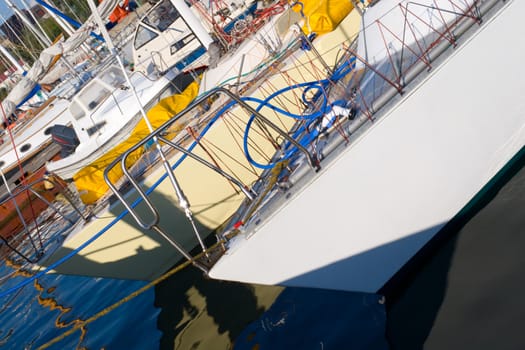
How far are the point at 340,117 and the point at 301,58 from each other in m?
2.87

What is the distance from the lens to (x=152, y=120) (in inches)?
257

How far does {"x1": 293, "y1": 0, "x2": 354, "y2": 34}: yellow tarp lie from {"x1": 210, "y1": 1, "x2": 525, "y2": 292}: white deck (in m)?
3.47

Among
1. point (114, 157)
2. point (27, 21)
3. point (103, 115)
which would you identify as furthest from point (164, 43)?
point (27, 21)

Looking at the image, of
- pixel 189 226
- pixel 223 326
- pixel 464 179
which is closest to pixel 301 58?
pixel 189 226

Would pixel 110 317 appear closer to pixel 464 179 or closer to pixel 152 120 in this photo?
pixel 152 120

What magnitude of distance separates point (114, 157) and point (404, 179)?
5.05 meters

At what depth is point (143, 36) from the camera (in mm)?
9094

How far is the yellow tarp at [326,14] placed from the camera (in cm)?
Answer: 604

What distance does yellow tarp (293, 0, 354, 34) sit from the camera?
6037mm

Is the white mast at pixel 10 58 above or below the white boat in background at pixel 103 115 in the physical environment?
above

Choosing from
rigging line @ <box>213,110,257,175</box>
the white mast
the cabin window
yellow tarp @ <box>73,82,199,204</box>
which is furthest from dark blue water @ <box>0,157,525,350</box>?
the white mast

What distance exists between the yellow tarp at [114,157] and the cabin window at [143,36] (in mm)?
2650

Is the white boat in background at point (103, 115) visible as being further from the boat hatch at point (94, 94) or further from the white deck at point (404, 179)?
the white deck at point (404, 179)

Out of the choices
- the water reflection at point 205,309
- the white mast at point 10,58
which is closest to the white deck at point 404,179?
the water reflection at point 205,309
